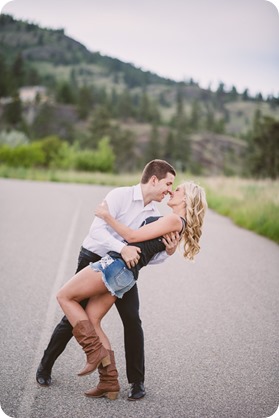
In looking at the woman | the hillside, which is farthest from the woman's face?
the hillside

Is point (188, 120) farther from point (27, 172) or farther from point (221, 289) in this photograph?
point (221, 289)

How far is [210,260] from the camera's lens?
9117mm

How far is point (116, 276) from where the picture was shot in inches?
131

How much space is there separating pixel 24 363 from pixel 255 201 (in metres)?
12.3

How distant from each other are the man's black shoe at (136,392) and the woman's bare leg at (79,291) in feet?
1.95

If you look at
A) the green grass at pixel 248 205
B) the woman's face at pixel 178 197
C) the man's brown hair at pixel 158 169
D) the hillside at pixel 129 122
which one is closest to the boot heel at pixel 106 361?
the woman's face at pixel 178 197

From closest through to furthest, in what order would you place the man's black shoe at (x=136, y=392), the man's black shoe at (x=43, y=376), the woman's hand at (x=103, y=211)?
the woman's hand at (x=103, y=211) → the man's black shoe at (x=136, y=392) → the man's black shoe at (x=43, y=376)

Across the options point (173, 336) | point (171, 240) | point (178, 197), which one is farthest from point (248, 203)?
point (171, 240)

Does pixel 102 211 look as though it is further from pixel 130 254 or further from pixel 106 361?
pixel 106 361

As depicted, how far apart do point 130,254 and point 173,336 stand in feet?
6.24

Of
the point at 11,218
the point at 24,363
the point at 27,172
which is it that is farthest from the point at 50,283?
the point at 27,172

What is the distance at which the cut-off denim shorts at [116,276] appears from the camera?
3.33 m

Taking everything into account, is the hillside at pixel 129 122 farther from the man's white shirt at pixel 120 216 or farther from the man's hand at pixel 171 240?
the man's hand at pixel 171 240

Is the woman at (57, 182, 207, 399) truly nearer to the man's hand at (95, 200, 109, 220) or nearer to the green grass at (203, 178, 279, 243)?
the man's hand at (95, 200, 109, 220)
